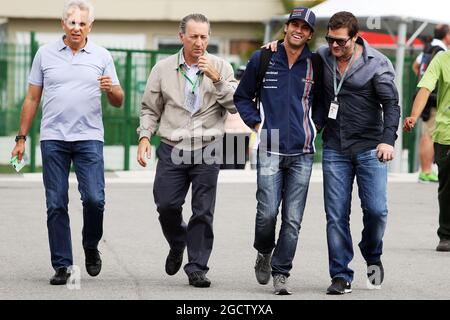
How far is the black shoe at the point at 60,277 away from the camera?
934 centimetres

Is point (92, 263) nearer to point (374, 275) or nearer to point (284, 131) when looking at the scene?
point (284, 131)

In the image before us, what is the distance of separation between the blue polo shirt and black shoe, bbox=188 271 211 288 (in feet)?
3.76

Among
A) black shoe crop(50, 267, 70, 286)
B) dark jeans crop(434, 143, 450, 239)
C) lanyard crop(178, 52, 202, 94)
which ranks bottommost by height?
black shoe crop(50, 267, 70, 286)

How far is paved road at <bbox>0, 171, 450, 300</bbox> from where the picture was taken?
9.20 m

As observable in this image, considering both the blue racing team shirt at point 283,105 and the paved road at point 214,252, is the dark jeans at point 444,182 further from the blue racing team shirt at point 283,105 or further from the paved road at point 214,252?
the blue racing team shirt at point 283,105

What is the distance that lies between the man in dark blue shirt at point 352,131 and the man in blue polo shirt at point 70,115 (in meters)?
1.51

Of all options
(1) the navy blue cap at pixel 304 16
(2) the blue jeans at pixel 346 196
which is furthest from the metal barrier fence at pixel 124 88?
(1) the navy blue cap at pixel 304 16

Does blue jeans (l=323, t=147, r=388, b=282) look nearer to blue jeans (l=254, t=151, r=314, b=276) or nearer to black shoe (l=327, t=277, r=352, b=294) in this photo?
black shoe (l=327, t=277, r=352, b=294)

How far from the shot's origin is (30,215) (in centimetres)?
1389

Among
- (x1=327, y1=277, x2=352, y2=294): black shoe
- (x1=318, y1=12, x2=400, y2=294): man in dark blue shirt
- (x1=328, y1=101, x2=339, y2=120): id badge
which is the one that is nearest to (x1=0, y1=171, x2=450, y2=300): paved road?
(x1=327, y1=277, x2=352, y2=294): black shoe

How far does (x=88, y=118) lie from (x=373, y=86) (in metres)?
1.94
